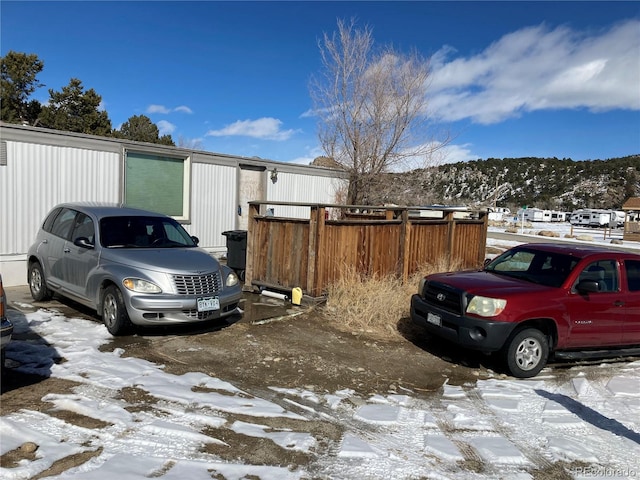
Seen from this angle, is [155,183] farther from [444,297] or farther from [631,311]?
[631,311]

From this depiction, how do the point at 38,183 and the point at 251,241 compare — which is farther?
the point at 251,241

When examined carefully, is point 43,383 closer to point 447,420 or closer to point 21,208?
point 447,420

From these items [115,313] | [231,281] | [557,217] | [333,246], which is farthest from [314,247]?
[557,217]

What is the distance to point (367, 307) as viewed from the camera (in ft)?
25.5

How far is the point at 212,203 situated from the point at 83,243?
240 inches

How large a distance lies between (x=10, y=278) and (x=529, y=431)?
30.4ft

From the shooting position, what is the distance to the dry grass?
7.52m

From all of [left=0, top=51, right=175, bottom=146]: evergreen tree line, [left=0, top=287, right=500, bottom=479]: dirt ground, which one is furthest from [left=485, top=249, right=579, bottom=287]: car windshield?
[left=0, top=51, right=175, bottom=146]: evergreen tree line

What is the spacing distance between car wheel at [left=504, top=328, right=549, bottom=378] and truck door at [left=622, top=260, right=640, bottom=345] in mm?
1333

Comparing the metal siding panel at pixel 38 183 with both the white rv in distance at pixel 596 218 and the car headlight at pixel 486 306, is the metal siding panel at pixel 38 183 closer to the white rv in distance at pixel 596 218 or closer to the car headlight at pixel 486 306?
the car headlight at pixel 486 306

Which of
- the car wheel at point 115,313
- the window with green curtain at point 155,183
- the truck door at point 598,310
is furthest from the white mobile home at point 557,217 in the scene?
the car wheel at point 115,313

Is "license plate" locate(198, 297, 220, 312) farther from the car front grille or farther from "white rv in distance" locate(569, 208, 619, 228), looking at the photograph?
"white rv in distance" locate(569, 208, 619, 228)

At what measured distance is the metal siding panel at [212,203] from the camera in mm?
12516

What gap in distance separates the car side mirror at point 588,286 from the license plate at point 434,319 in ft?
5.72
